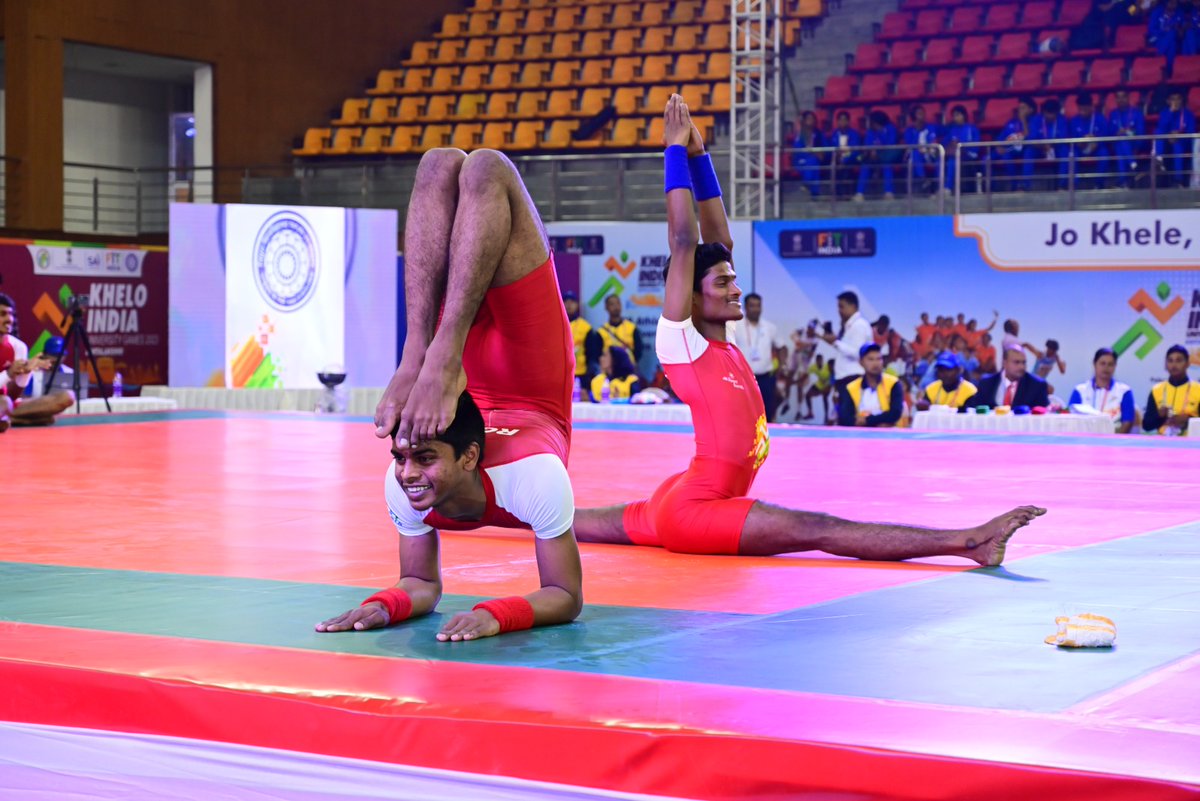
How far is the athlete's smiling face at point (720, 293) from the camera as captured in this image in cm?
474

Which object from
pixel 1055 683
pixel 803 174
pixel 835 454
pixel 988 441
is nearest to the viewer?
pixel 1055 683

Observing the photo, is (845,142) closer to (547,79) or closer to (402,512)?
(547,79)

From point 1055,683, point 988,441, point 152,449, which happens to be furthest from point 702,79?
point 1055,683

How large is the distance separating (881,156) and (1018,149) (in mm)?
1299

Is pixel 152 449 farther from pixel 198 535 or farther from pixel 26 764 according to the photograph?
pixel 26 764

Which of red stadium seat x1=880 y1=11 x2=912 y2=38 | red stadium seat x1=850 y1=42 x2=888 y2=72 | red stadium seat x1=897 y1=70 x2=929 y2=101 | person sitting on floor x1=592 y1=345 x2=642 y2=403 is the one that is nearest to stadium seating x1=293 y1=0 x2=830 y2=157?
red stadium seat x1=880 y1=11 x2=912 y2=38

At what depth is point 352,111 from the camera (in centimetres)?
1903

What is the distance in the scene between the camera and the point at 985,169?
45.8ft

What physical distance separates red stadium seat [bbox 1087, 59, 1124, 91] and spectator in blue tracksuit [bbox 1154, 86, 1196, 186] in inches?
41.0

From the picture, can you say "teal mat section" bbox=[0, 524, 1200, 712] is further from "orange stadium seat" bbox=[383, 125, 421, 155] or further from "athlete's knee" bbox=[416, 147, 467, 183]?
"orange stadium seat" bbox=[383, 125, 421, 155]

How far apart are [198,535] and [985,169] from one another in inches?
415

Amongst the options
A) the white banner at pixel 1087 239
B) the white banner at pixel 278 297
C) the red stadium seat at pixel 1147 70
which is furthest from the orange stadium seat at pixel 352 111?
the red stadium seat at pixel 1147 70

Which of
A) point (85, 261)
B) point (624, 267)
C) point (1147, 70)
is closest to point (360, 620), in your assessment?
point (624, 267)

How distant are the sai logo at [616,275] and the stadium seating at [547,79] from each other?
2.51m
